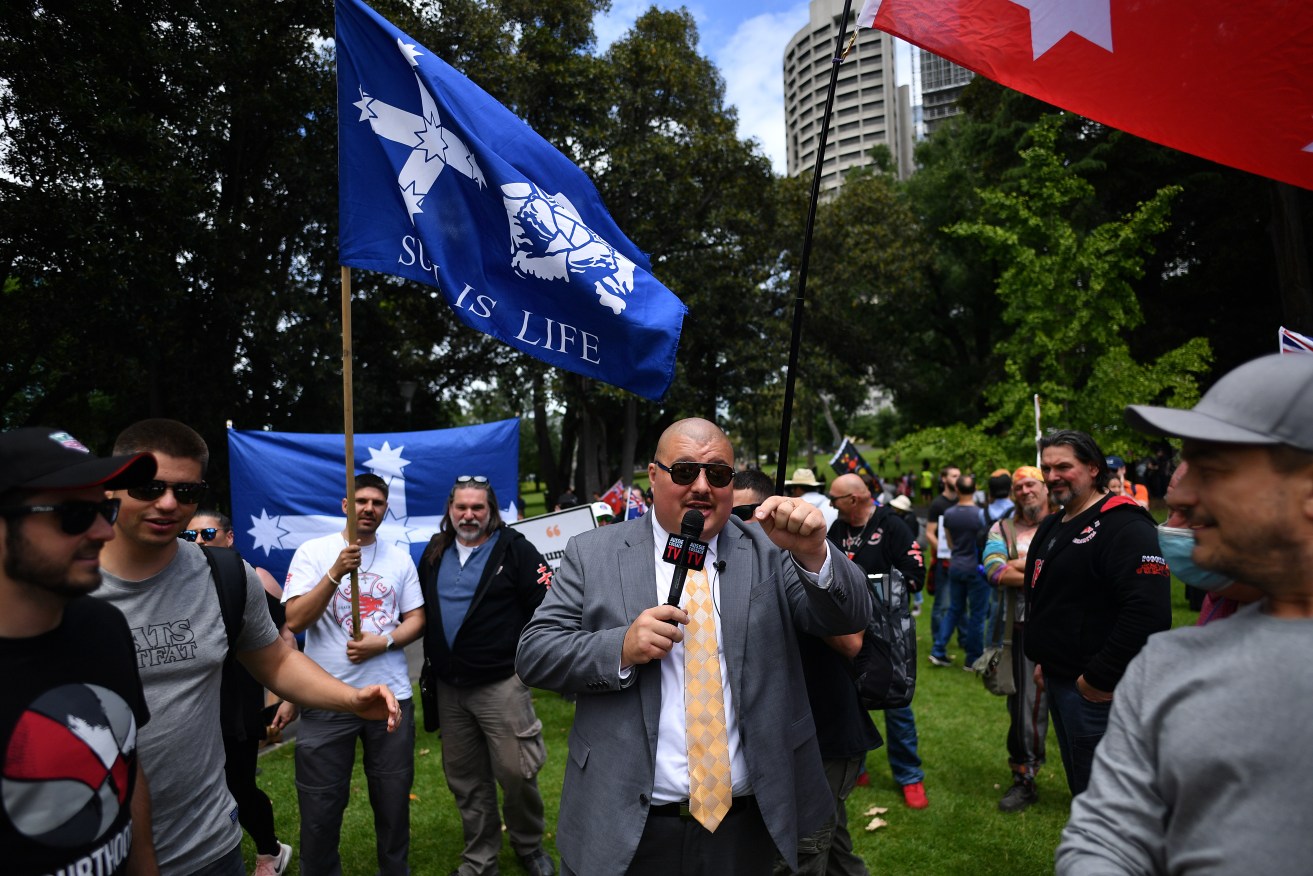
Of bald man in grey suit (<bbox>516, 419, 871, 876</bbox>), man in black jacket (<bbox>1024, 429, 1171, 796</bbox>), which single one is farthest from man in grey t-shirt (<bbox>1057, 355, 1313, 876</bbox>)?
man in black jacket (<bbox>1024, 429, 1171, 796</bbox>)

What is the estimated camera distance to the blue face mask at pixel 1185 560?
1.87 metres

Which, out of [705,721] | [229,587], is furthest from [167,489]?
[705,721]

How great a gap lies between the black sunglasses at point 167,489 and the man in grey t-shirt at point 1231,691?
2.69 metres

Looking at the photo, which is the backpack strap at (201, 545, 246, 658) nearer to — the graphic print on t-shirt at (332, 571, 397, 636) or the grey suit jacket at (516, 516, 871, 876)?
the grey suit jacket at (516, 516, 871, 876)

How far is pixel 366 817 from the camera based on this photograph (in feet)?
19.9

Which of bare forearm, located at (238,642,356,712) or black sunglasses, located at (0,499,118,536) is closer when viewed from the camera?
black sunglasses, located at (0,499,118,536)

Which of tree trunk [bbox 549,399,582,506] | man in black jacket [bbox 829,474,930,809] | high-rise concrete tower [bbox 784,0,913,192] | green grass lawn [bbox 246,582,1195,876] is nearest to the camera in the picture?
green grass lawn [bbox 246,582,1195,876]

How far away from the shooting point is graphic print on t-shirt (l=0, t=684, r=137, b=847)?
5.84ft

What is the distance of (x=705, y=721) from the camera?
2.78 meters

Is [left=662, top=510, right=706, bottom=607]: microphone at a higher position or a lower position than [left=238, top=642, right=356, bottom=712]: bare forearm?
higher

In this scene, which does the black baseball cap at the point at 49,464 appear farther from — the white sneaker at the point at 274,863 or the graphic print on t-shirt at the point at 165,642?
the white sneaker at the point at 274,863

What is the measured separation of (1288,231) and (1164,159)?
9095 mm

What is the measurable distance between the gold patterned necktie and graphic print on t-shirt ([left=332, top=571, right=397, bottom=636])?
8.25ft

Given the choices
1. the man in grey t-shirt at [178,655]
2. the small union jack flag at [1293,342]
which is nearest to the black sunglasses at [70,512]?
the man in grey t-shirt at [178,655]
